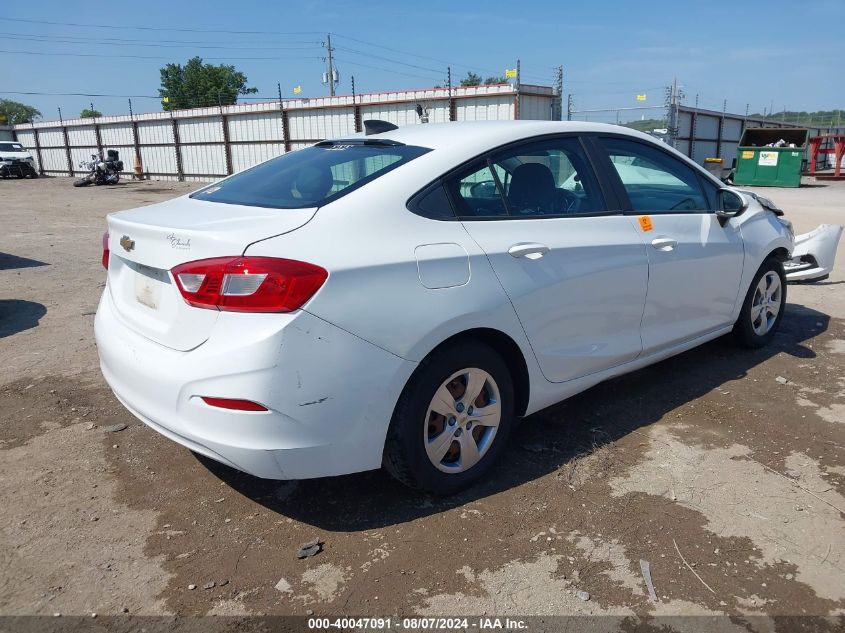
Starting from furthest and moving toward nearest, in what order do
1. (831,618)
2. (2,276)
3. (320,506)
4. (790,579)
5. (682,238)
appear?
(2,276) → (682,238) → (320,506) → (790,579) → (831,618)

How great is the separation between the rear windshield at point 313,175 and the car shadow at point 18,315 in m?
3.22

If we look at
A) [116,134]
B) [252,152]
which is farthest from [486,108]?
[116,134]

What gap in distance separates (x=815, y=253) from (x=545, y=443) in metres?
4.90

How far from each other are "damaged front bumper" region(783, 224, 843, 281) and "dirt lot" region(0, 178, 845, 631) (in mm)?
2914

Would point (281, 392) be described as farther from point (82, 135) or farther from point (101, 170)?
point (82, 135)

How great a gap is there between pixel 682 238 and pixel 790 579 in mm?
2063

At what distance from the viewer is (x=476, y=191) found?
10.1 ft

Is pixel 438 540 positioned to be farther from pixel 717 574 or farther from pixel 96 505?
pixel 96 505

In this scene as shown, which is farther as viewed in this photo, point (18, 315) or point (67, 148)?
point (67, 148)

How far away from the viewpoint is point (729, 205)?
450cm

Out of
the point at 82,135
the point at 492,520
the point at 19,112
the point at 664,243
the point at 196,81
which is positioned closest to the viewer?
the point at 492,520

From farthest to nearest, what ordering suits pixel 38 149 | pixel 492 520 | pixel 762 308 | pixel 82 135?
1. pixel 38 149
2. pixel 82 135
3. pixel 762 308
4. pixel 492 520

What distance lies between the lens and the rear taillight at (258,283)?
2.42 m

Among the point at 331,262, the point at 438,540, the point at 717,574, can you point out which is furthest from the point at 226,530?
the point at 717,574
